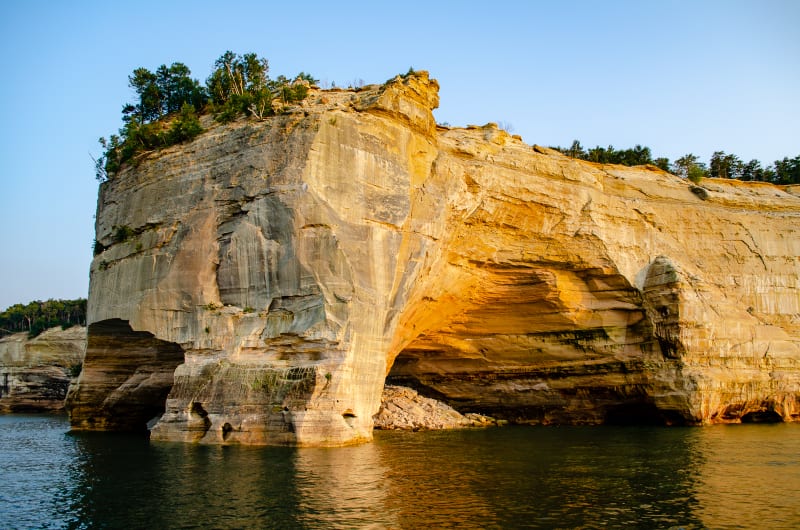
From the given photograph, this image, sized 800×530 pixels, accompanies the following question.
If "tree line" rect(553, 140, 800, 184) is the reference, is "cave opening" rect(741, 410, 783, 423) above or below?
below

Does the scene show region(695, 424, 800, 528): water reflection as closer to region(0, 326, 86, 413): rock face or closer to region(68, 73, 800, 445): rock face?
region(68, 73, 800, 445): rock face

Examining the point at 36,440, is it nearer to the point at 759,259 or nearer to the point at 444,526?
the point at 444,526

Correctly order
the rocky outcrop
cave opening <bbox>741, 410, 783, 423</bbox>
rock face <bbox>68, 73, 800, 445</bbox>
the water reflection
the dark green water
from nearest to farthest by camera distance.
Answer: the dark green water
the water reflection
rock face <bbox>68, 73, 800, 445</bbox>
the rocky outcrop
cave opening <bbox>741, 410, 783, 423</bbox>

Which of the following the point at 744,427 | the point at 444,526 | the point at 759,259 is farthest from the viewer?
the point at 759,259

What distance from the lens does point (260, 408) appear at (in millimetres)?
22344

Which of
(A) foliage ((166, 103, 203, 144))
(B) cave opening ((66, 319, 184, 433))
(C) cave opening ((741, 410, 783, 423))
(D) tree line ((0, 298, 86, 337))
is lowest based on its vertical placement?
(C) cave opening ((741, 410, 783, 423))

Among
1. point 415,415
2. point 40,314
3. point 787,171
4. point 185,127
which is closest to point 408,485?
point 415,415

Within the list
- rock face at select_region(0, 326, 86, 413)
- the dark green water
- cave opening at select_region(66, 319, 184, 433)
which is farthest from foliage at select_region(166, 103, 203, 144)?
rock face at select_region(0, 326, 86, 413)

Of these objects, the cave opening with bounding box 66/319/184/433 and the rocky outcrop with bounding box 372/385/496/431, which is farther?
the rocky outcrop with bounding box 372/385/496/431

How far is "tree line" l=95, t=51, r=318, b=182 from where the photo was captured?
28.2 meters

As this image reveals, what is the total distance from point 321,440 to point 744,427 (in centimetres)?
2173

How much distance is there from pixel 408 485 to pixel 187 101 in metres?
24.9

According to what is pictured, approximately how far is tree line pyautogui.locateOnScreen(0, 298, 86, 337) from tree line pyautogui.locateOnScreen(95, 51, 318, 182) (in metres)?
41.2

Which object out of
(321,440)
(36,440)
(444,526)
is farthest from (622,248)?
(36,440)
